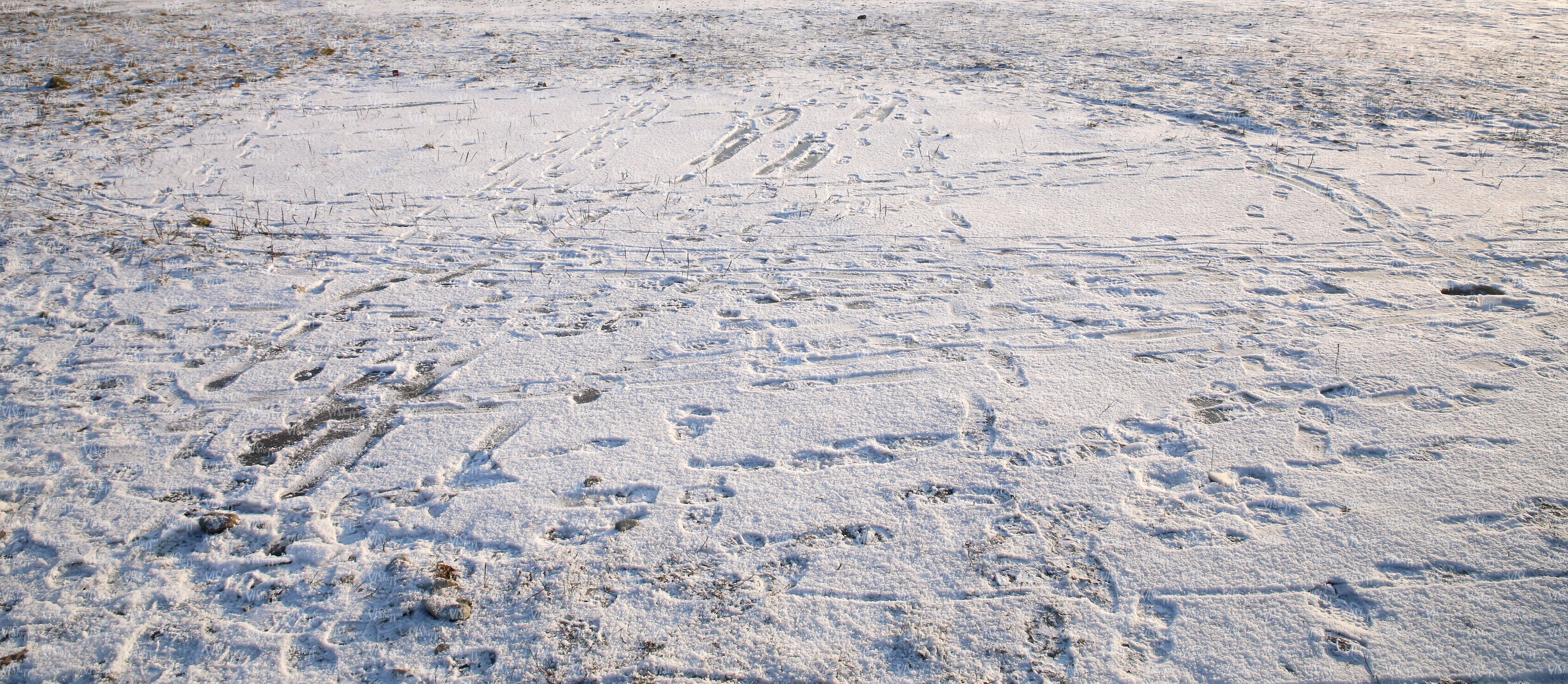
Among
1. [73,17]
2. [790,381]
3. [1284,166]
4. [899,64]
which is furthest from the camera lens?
[73,17]

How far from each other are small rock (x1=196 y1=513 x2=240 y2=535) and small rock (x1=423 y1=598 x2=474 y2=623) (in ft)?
2.91

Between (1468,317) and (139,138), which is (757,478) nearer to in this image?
(1468,317)

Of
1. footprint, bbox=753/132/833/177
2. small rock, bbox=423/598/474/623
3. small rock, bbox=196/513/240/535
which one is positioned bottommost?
small rock, bbox=423/598/474/623

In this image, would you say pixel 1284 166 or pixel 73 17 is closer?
pixel 1284 166

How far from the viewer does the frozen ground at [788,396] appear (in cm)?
242

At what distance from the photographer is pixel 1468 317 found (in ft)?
13.2

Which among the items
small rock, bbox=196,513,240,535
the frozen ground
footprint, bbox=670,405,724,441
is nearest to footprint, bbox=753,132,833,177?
the frozen ground

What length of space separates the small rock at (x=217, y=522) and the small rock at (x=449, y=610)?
888 millimetres

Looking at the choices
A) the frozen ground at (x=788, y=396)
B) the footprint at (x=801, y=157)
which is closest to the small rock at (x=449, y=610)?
the frozen ground at (x=788, y=396)

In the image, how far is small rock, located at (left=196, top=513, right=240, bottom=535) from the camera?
9.02 ft

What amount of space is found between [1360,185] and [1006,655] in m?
5.28

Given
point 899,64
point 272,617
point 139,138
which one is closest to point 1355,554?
point 272,617

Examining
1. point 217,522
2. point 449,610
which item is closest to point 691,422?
point 449,610

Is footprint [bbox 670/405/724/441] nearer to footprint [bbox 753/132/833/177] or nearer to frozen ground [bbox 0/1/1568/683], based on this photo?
frozen ground [bbox 0/1/1568/683]
